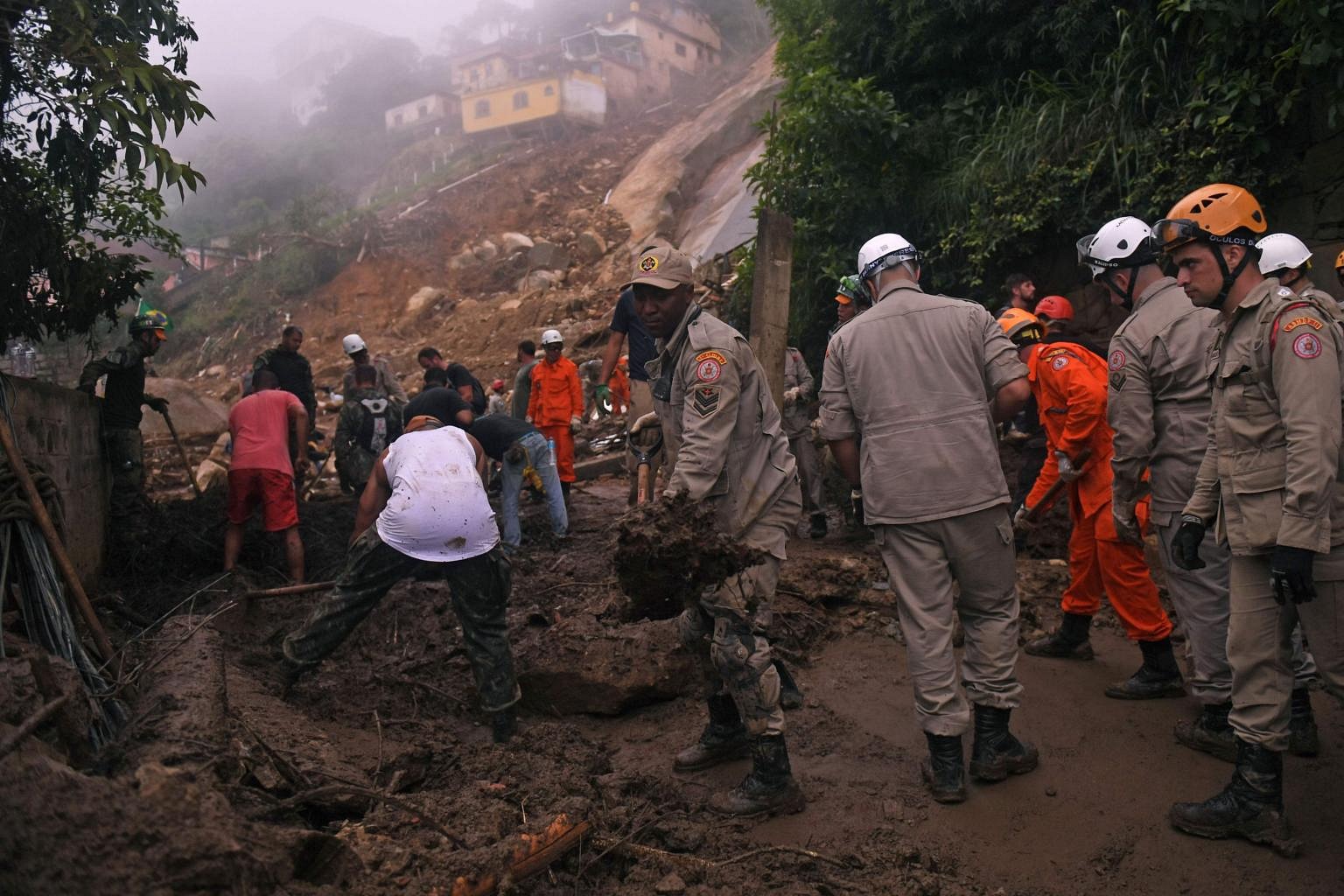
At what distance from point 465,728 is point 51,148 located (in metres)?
4.15

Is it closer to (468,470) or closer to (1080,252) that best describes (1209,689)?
(1080,252)

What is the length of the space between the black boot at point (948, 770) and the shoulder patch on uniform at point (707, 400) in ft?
4.80

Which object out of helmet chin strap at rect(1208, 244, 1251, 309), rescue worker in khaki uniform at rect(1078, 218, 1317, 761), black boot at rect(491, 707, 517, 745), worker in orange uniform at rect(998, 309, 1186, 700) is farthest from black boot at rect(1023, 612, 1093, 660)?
black boot at rect(491, 707, 517, 745)

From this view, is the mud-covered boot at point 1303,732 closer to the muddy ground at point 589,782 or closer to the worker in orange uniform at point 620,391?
the muddy ground at point 589,782

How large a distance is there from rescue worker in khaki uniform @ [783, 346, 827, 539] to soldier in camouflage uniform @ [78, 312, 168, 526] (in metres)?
5.11

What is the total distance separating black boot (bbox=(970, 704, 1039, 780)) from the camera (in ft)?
11.7

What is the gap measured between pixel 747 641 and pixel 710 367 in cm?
104

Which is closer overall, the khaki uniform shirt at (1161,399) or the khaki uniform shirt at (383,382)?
the khaki uniform shirt at (1161,399)

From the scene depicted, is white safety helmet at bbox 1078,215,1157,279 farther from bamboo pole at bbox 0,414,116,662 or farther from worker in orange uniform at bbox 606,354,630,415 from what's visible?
worker in orange uniform at bbox 606,354,630,415

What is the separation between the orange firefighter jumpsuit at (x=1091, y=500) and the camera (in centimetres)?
436

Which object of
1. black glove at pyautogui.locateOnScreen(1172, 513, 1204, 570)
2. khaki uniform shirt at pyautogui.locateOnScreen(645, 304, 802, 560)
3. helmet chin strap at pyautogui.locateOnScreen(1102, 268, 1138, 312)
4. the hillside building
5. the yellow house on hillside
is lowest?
black glove at pyautogui.locateOnScreen(1172, 513, 1204, 570)

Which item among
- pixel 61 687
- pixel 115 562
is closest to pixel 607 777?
pixel 61 687

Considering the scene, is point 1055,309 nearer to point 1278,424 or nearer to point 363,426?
point 1278,424

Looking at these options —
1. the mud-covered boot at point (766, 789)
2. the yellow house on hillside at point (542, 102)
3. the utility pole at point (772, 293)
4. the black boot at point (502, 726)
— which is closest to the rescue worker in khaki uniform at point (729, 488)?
the mud-covered boot at point (766, 789)
